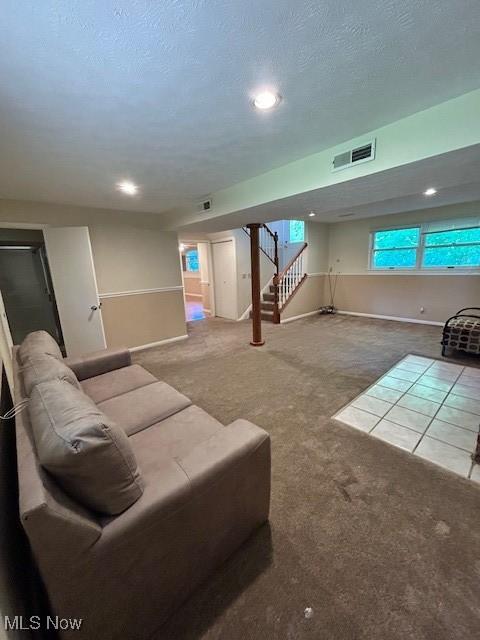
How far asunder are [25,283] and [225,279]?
3.91 meters

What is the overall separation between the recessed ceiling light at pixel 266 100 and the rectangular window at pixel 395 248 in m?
5.16

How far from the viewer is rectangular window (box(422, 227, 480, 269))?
4711 mm

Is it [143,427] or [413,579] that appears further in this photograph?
[143,427]

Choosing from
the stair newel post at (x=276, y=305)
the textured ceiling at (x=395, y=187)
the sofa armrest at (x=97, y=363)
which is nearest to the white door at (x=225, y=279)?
the stair newel post at (x=276, y=305)

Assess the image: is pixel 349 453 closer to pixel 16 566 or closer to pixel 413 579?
pixel 413 579

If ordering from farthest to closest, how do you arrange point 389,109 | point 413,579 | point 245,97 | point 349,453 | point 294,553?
point 349,453 < point 389,109 < point 245,97 < point 294,553 < point 413,579

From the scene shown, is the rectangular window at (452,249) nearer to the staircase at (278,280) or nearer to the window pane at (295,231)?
the staircase at (278,280)

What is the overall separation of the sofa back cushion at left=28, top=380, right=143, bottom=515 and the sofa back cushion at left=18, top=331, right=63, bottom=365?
3.15ft

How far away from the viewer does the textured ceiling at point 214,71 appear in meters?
0.95

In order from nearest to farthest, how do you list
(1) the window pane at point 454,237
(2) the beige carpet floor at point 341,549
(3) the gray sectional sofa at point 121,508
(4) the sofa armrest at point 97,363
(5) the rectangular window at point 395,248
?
(3) the gray sectional sofa at point 121,508
(2) the beige carpet floor at point 341,549
(4) the sofa armrest at point 97,363
(1) the window pane at point 454,237
(5) the rectangular window at point 395,248

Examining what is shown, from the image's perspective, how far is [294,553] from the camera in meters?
1.28

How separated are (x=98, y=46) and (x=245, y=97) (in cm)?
72

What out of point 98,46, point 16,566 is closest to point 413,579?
point 16,566

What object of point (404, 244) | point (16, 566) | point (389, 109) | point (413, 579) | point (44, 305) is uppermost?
point (389, 109)
